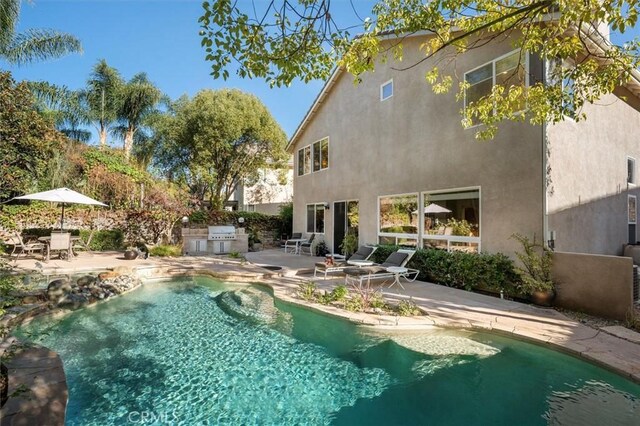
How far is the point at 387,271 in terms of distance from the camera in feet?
32.0

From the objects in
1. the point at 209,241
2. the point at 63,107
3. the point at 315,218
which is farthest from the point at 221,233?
the point at 63,107

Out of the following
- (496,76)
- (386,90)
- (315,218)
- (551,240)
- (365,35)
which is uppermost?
(386,90)

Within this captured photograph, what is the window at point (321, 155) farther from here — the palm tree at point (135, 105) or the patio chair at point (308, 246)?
the palm tree at point (135, 105)

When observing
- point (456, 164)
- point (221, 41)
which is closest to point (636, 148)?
point (456, 164)

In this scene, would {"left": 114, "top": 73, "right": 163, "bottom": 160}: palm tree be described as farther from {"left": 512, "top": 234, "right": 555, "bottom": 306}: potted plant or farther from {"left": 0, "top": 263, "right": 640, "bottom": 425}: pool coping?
{"left": 512, "top": 234, "right": 555, "bottom": 306}: potted plant

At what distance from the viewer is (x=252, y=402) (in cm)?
441

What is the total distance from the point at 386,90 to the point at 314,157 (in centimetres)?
600

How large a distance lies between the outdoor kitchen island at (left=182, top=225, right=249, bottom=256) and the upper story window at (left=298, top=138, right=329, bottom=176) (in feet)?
17.6

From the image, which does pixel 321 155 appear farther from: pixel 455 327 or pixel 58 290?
pixel 455 327

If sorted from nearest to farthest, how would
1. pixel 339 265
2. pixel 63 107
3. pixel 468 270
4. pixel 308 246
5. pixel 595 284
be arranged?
pixel 595 284 < pixel 468 270 < pixel 339 265 < pixel 308 246 < pixel 63 107

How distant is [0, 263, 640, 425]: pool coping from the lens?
3.77m

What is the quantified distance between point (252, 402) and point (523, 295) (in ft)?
22.9

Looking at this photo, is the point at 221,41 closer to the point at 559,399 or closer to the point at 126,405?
the point at 126,405

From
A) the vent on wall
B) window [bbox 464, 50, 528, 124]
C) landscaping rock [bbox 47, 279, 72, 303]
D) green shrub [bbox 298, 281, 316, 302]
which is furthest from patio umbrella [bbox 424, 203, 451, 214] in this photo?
landscaping rock [bbox 47, 279, 72, 303]
